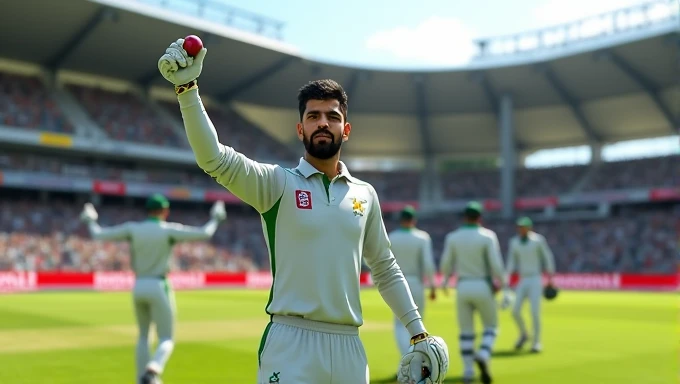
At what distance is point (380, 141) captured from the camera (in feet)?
177

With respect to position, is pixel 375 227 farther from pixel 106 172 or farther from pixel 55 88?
pixel 55 88

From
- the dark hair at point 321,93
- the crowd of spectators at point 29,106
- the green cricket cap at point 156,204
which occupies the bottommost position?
the green cricket cap at point 156,204

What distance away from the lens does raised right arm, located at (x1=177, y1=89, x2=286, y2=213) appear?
2.89 meters

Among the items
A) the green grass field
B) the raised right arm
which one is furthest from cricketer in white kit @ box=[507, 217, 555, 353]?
the raised right arm

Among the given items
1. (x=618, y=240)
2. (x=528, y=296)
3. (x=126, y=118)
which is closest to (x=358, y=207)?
(x=528, y=296)

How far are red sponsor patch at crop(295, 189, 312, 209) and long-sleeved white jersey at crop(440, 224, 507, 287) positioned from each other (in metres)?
6.10

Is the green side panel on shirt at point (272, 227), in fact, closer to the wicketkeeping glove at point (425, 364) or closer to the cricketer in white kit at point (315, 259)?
the cricketer in white kit at point (315, 259)

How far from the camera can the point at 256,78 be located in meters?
43.1

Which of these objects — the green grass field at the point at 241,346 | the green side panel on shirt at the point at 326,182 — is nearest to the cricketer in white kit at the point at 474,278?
the green grass field at the point at 241,346

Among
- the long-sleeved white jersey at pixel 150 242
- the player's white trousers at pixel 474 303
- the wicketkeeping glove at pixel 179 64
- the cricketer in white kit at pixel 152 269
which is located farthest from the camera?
the player's white trousers at pixel 474 303

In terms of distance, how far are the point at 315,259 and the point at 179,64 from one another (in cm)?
116

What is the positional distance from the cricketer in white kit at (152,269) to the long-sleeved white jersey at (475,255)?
360cm

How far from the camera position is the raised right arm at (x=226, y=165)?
2.89 metres

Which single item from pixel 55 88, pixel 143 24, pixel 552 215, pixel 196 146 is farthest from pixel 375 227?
pixel 552 215
